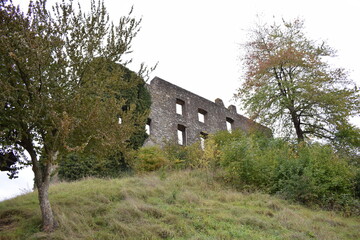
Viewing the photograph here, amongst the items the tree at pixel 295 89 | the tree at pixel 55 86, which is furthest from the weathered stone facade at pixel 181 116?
the tree at pixel 55 86

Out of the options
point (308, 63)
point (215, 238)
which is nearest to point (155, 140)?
point (308, 63)

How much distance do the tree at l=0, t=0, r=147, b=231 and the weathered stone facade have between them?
9.12m

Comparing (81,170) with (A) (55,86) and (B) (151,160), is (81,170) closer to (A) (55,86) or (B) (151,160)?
(B) (151,160)

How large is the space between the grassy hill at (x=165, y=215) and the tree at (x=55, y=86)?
876 millimetres

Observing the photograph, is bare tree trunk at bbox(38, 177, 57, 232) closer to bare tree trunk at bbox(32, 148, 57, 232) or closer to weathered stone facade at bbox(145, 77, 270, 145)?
bare tree trunk at bbox(32, 148, 57, 232)

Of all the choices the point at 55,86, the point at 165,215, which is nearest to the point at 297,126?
the point at 165,215

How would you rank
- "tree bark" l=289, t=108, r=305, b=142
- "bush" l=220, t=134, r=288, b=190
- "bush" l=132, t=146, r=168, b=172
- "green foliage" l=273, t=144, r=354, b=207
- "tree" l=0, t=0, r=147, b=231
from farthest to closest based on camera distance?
"tree bark" l=289, t=108, r=305, b=142 → "bush" l=132, t=146, r=168, b=172 → "bush" l=220, t=134, r=288, b=190 → "green foliage" l=273, t=144, r=354, b=207 → "tree" l=0, t=0, r=147, b=231

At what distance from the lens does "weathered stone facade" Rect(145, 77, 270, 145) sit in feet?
58.2

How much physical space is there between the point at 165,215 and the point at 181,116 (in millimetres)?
12101

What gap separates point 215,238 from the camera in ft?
21.9

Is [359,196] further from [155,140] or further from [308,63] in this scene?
[155,140]

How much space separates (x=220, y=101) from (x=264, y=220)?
53.0 ft

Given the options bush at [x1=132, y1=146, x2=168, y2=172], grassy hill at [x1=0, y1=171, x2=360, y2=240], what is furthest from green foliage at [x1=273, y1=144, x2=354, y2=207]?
bush at [x1=132, y1=146, x2=168, y2=172]

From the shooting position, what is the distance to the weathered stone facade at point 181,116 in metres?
17.8
